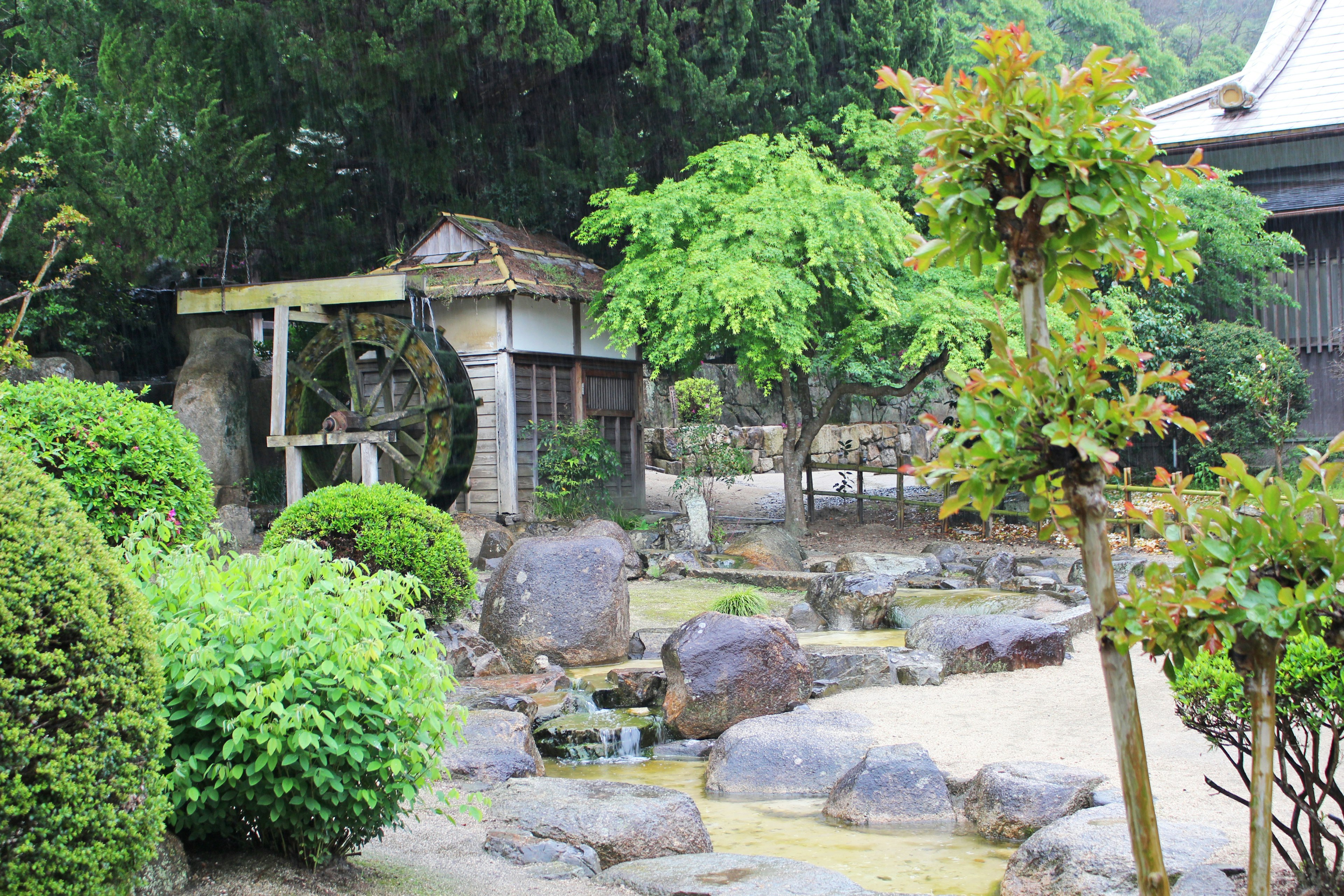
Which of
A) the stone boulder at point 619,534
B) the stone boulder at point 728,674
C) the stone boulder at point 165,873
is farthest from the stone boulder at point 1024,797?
the stone boulder at point 619,534

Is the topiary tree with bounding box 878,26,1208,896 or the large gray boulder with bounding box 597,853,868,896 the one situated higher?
the topiary tree with bounding box 878,26,1208,896

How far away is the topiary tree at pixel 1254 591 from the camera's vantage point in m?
2.26

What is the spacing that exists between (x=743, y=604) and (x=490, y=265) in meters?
7.18

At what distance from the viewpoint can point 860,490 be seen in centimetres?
1753

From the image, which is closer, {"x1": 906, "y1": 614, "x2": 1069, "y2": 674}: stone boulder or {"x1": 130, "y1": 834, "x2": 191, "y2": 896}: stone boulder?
{"x1": 130, "y1": 834, "x2": 191, "y2": 896}: stone boulder

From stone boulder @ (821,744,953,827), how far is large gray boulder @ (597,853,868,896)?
1.19m

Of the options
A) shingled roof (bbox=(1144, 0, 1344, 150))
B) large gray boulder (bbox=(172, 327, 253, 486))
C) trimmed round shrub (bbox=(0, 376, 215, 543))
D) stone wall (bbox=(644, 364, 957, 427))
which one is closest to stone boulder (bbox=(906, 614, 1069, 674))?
trimmed round shrub (bbox=(0, 376, 215, 543))

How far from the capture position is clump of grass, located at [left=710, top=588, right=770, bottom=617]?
10602 millimetres

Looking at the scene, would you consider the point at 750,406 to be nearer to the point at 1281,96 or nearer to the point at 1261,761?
the point at 1281,96

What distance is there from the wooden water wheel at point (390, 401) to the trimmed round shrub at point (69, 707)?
38.3 feet

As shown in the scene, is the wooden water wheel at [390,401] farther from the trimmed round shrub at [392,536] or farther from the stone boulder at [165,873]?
the stone boulder at [165,873]

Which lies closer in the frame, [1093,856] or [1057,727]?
[1093,856]

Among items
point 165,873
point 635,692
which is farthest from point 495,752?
point 165,873

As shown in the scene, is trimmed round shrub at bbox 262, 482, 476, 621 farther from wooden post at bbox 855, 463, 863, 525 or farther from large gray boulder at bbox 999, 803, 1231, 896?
wooden post at bbox 855, 463, 863, 525
